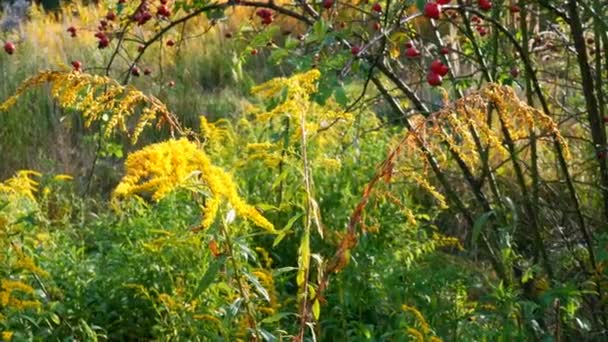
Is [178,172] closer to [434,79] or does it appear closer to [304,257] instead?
[304,257]

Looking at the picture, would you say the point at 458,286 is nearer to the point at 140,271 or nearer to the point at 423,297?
the point at 423,297

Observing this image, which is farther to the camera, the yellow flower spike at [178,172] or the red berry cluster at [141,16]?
the red berry cluster at [141,16]

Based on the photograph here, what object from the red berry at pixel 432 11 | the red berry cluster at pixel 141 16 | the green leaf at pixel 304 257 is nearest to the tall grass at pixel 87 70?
the red berry cluster at pixel 141 16

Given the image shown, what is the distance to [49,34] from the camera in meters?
9.27

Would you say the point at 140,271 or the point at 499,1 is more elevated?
the point at 499,1

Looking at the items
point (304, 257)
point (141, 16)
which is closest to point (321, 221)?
point (141, 16)

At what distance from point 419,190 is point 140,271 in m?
2.41

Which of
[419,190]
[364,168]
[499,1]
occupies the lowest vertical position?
[419,190]

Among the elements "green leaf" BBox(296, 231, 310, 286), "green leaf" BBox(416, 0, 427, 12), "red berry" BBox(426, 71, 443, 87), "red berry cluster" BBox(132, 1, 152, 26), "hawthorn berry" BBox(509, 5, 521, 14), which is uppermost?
"green leaf" BBox(416, 0, 427, 12)

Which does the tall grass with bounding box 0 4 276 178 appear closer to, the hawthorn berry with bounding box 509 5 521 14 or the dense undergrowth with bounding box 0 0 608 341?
the dense undergrowth with bounding box 0 0 608 341

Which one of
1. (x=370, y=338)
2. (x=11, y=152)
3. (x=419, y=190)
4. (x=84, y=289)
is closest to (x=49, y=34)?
(x=11, y=152)

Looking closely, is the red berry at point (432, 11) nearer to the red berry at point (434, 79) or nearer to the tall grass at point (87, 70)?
the red berry at point (434, 79)

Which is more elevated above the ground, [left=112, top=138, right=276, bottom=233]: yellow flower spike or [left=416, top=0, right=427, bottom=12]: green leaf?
[left=416, top=0, right=427, bottom=12]: green leaf

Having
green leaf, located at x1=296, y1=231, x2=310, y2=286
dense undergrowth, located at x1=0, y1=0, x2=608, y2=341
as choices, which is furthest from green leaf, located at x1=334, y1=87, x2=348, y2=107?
green leaf, located at x1=296, y1=231, x2=310, y2=286
